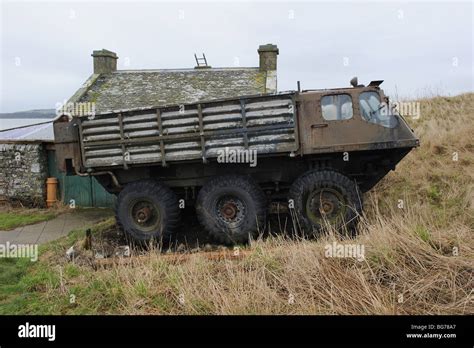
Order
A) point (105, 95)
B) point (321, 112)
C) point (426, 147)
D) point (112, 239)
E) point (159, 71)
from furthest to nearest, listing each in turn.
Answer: point (159, 71), point (105, 95), point (426, 147), point (112, 239), point (321, 112)

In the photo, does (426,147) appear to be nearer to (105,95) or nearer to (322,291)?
(322,291)

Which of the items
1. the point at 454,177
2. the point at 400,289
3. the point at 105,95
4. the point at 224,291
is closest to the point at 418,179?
the point at 454,177

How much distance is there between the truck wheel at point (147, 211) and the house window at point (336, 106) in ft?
10.1

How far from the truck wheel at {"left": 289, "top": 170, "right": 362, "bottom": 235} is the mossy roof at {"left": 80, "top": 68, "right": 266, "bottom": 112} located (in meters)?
5.67

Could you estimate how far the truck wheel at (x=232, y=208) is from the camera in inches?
267

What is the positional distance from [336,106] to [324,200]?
5.22 ft

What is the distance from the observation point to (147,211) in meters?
7.24

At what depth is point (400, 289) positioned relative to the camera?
12.1ft

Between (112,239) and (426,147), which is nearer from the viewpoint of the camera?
(112,239)

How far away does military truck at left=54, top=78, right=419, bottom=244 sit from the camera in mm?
6570

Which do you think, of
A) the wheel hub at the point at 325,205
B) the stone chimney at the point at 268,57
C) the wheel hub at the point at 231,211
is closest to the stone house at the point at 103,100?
the stone chimney at the point at 268,57

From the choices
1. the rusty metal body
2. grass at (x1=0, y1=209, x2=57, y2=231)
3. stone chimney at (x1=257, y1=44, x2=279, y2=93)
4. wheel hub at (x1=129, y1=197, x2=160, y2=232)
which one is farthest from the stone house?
wheel hub at (x1=129, y1=197, x2=160, y2=232)

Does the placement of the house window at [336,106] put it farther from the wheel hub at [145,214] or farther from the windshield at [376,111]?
the wheel hub at [145,214]
